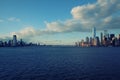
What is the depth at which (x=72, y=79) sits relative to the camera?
4919 centimetres

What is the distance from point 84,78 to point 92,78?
229cm

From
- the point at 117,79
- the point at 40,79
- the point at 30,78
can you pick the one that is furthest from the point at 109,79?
the point at 30,78

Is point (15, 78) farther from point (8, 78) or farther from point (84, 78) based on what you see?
point (84, 78)

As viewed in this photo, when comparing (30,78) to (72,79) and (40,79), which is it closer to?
(40,79)

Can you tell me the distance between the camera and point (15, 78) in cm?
5078

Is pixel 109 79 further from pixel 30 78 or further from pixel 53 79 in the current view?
pixel 30 78

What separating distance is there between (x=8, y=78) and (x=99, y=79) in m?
26.1

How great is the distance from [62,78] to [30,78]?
917 centimetres

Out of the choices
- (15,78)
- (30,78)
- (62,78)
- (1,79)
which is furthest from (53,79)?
(1,79)

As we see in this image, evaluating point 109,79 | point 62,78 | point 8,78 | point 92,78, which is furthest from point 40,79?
point 109,79

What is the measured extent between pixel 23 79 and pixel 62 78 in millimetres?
10985

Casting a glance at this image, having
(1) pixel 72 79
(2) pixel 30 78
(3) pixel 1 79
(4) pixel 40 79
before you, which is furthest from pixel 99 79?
(3) pixel 1 79

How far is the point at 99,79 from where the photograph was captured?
49156 mm

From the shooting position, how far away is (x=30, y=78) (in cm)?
5034
